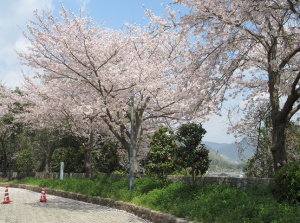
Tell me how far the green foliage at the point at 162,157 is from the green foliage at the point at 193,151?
88cm

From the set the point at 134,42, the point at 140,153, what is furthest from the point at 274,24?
the point at 140,153

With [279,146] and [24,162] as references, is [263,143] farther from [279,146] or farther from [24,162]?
[24,162]

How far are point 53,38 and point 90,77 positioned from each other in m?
2.45

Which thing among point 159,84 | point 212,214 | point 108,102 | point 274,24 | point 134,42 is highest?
point 134,42

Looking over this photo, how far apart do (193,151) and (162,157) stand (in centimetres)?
172

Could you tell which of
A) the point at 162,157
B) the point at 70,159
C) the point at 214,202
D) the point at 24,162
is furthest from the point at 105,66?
the point at 24,162

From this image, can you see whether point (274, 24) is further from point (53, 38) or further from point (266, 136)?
point (53, 38)

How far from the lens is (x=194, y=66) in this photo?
802 centimetres

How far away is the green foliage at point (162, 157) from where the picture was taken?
34.6ft

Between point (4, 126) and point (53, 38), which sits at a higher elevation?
point (53, 38)

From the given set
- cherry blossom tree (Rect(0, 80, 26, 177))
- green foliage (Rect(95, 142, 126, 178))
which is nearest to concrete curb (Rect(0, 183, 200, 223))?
green foliage (Rect(95, 142, 126, 178))

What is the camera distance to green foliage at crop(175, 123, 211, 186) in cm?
927

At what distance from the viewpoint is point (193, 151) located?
945 centimetres

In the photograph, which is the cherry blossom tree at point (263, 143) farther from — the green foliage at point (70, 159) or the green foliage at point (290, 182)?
the green foliage at point (70, 159)
